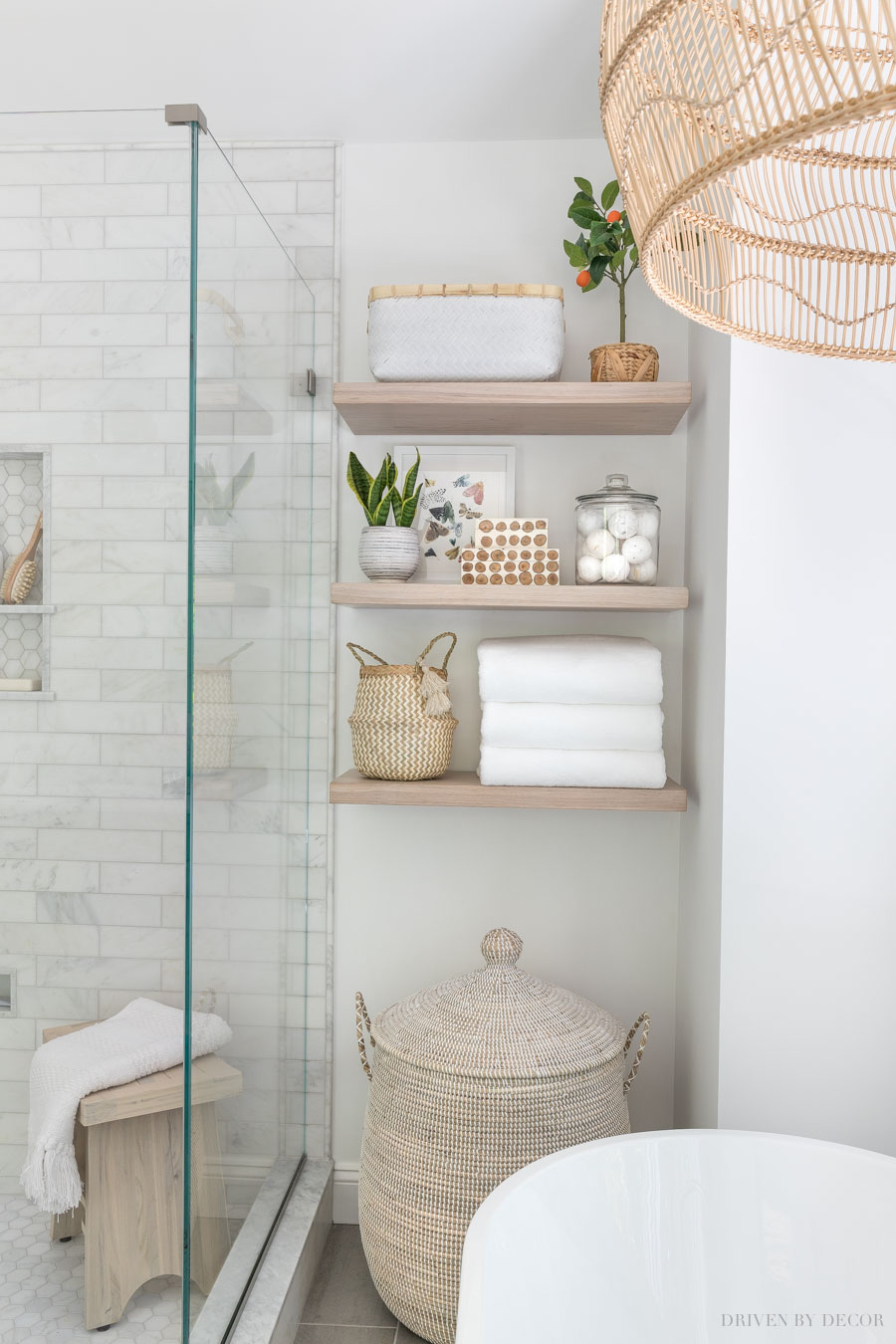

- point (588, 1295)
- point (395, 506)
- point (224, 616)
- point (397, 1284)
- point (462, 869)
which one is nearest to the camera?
point (588, 1295)

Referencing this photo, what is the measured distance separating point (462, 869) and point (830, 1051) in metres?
0.87

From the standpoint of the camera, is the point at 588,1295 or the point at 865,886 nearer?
the point at 588,1295

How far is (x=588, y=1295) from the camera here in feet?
4.54

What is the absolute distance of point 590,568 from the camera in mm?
2031

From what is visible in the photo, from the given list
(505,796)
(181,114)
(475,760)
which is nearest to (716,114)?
(181,114)

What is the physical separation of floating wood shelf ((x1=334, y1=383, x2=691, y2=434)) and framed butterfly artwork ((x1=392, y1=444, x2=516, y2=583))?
0.33 ft

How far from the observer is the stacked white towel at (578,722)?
202 centimetres

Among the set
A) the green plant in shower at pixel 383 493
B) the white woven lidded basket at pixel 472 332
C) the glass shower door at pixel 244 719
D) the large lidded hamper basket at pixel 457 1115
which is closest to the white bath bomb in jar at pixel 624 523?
the white woven lidded basket at pixel 472 332

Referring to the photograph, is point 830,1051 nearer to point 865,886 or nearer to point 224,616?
point 865,886

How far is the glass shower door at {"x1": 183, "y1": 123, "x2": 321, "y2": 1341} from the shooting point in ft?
4.93

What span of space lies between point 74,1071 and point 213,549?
2.56ft

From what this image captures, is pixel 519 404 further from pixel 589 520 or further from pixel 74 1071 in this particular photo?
pixel 74 1071

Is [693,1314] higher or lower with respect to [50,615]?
lower

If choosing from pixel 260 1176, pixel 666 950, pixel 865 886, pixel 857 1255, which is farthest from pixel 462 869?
pixel 857 1255
